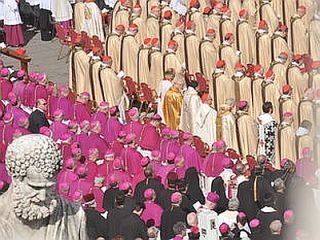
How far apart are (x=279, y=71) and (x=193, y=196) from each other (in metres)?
5.16

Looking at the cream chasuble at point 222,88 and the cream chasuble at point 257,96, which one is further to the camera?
the cream chasuble at point 222,88

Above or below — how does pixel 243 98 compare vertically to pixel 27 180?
below

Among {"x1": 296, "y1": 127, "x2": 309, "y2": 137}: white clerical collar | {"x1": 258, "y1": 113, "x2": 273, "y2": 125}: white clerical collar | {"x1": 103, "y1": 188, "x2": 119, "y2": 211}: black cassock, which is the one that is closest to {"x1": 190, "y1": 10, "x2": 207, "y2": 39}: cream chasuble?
{"x1": 258, "y1": 113, "x2": 273, "y2": 125}: white clerical collar

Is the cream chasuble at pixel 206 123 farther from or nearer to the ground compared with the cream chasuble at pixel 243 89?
nearer to the ground

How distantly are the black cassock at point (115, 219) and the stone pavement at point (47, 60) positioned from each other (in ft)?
30.4

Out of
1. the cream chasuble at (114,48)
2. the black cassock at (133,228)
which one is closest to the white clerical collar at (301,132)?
the black cassock at (133,228)

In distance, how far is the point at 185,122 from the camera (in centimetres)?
1897

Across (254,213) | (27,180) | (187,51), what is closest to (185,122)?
(187,51)

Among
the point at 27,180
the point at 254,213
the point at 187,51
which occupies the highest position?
the point at 27,180

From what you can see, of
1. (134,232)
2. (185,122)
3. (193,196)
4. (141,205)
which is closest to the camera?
(134,232)

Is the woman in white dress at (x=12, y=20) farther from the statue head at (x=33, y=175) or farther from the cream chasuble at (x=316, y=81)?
the statue head at (x=33, y=175)

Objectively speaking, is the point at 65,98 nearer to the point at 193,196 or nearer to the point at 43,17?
the point at 193,196

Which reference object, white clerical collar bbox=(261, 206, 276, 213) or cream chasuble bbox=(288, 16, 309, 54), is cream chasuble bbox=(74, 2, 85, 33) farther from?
white clerical collar bbox=(261, 206, 276, 213)

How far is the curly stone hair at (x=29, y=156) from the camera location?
411 centimetres
